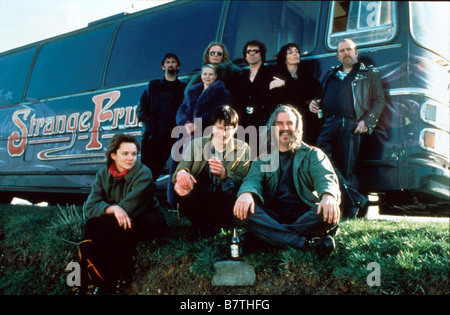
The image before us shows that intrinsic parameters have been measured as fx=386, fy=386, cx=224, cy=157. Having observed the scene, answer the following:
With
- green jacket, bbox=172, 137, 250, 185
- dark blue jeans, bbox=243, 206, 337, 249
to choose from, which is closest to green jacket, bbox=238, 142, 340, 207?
dark blue jeans, bbox=243, 206, 337, 249

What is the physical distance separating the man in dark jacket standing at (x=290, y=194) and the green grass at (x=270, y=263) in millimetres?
169

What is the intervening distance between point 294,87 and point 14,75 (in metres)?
5.40

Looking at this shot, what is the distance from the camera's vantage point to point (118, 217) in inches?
116

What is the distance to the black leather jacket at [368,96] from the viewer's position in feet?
11.5

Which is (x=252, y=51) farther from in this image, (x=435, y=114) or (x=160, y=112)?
(x=435, y=114)

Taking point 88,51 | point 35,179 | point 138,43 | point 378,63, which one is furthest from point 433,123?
point 35,179

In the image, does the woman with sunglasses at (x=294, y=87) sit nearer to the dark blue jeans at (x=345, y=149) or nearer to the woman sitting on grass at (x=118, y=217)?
the dark blue jeans at (x=345, y=149)

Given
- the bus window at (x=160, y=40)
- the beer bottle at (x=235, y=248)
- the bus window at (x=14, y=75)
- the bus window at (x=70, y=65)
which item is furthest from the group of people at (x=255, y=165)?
the bus window at (x=14, y=75)

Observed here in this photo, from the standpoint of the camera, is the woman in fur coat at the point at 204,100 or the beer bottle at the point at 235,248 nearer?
the beer bottle at the point at 235,248

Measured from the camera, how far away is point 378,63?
3637 mm

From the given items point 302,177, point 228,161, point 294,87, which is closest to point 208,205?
point 228,161

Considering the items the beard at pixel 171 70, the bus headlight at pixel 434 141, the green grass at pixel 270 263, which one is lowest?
the green grass at pixel 270 263

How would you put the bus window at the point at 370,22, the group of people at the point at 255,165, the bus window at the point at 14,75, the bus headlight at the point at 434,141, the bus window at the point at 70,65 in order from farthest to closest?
the bus window at the point at 14,75
the bus window at the point at 70,65
the bus window at the point at 370,22
the bus headlight at the point at 434,141
the group of people at the point at 255,165

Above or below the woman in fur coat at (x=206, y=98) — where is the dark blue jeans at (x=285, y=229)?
below
